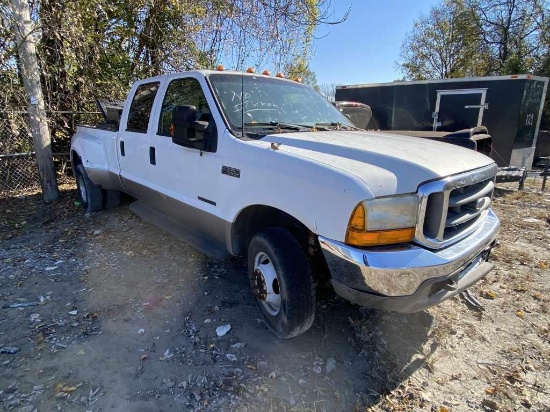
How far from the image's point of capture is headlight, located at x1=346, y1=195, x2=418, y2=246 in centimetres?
206

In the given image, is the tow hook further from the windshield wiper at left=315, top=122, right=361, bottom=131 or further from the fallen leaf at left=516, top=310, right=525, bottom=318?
the windshield wiper at left=315, top=122, right=361, bottom=131

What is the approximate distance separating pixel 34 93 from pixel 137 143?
2.97 m

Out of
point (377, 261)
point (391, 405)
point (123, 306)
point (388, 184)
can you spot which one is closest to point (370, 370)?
point (391, 405)

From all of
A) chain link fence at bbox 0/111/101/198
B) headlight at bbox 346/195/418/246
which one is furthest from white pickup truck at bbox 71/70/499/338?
chain link fence at bbox 0/111/101/198

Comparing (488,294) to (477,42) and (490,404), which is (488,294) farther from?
(477,42)

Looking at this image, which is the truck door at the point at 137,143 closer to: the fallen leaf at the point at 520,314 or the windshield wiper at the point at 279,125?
the windshield wiper at the point at 279,125

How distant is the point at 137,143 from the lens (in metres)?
4.27

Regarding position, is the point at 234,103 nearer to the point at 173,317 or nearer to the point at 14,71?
the point at 173,317

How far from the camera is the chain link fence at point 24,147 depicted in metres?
6.53

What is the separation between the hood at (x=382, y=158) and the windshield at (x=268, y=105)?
360 mm

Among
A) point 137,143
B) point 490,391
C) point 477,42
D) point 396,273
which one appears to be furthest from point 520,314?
point 477,42

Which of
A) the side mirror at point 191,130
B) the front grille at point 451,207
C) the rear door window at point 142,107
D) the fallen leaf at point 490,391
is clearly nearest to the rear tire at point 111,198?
the rear door window at point 142,107

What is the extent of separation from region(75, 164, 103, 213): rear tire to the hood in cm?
395

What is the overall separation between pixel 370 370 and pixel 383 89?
9409mm
